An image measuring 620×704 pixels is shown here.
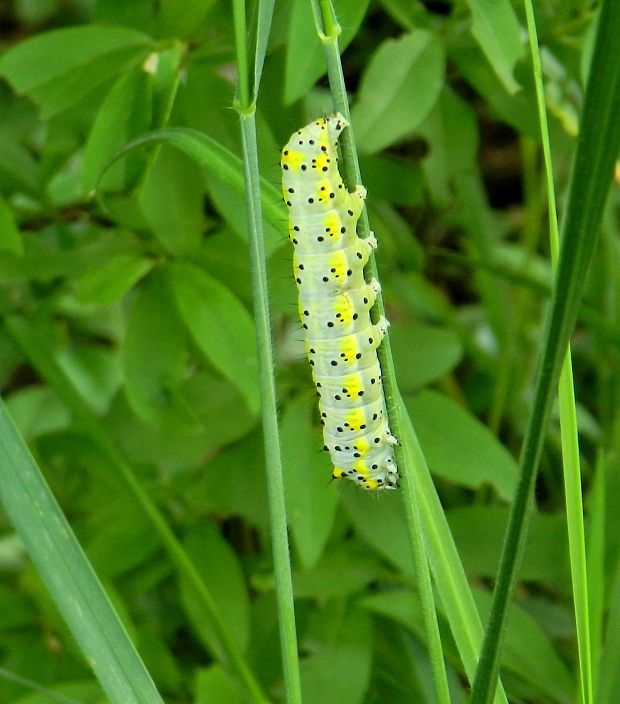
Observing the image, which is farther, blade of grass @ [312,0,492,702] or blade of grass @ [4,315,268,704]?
blade of grass @ [4,315,268,704]

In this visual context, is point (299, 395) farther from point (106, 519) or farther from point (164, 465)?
point (106, 519)

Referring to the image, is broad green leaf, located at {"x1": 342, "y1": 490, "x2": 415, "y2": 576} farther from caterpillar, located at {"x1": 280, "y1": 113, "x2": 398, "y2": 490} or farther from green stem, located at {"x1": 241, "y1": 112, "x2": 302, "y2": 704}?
green stem, located at {"x1": 241, "y1": 112, "x2": 302, "y2": 704}

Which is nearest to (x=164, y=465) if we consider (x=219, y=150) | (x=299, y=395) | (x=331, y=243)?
(x=299, y=395)

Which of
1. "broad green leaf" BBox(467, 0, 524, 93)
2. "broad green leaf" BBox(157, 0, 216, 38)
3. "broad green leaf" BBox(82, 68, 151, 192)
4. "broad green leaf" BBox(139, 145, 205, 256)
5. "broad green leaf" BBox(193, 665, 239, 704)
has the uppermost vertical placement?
"broad green leaf" BBox(157, 0, 216, 38)

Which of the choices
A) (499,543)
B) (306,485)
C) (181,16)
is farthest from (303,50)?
(499,543)

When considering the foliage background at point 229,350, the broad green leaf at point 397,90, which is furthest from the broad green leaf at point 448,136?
the broad green leaf at point 397,90

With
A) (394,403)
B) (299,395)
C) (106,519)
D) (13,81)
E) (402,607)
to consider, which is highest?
(13,81)

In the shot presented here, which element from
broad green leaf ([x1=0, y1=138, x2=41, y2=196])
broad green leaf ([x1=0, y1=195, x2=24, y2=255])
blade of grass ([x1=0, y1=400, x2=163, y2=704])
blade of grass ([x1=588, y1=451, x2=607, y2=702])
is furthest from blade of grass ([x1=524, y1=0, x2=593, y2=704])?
broad green leaf ([x1=0, y1=138, x2=41, y2=196])
